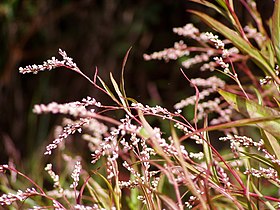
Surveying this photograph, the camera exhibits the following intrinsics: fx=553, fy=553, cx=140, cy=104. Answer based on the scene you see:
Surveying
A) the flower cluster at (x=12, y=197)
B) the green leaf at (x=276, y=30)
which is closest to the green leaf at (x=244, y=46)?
the green leaf at (x=276, y=30)

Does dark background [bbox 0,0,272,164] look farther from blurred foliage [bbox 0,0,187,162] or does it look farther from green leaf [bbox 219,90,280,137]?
green leaf [bbox 219,90,280,137]

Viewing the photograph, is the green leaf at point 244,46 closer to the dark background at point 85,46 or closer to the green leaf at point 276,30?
the green leaf at point 276,30

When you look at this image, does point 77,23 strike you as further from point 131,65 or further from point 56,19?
point 131,65

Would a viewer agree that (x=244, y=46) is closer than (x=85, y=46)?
Yes

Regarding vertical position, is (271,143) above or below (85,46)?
below

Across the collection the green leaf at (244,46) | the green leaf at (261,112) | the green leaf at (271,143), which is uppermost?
the green leaf at (244,46)

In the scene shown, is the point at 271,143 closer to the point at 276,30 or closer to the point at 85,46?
the point at 276,30

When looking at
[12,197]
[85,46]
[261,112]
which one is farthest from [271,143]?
[85,46]

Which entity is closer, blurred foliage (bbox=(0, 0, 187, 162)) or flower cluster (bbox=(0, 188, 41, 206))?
flower cluster (bbox=(0, 188, 41, 206))

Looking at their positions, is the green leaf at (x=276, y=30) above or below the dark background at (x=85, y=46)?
below

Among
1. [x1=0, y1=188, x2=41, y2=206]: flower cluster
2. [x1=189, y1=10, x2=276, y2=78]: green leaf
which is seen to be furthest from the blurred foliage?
[x1=0, y1=188, x2=41, y2=206]: flower cluster
